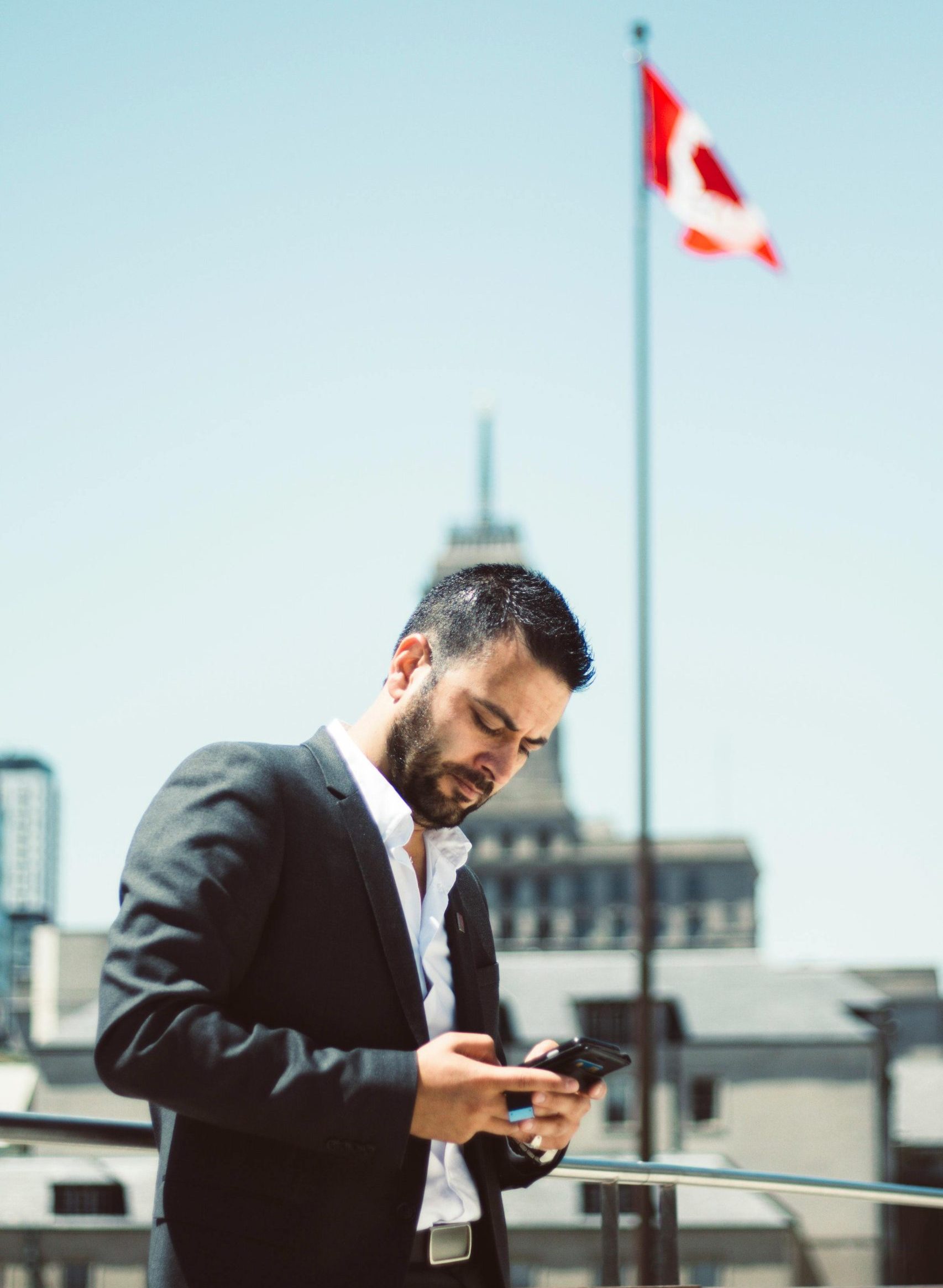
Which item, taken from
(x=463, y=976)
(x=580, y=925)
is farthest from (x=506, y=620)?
(x=580, y=925)

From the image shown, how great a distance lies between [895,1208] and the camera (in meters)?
45.1

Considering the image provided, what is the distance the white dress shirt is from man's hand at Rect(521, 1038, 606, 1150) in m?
0.12

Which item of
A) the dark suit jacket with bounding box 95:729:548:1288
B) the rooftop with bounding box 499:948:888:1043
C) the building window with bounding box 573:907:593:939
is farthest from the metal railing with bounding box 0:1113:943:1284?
the building window with bounding box 573:907:593:939

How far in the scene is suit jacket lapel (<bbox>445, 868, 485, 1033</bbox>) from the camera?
2305 mm

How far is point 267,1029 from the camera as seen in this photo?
6.36ft

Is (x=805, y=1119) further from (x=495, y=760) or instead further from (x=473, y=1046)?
(x=473, y=1046)

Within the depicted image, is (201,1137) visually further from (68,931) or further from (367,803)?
(68,931)

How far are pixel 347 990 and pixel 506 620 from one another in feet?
1.96

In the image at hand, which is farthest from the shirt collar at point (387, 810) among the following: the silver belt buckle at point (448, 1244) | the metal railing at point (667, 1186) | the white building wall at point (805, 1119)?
the white building wall at point (805, 1119)

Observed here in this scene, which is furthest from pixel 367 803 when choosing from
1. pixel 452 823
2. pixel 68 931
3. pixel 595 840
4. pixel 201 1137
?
pixel 595 840

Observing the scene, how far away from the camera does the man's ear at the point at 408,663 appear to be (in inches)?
91.8

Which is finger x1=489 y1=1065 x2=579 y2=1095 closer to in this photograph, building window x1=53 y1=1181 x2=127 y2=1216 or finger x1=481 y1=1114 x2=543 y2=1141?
finger x1=481 y1=1114 x2=543 y2=1141

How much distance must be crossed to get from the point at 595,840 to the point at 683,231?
88533 mm

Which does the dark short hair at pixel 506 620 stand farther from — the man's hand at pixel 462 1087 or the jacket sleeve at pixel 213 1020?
the man's hand at pixel 462 1087
